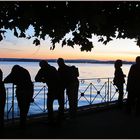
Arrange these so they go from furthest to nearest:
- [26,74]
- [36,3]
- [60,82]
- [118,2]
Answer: [60,82]
[26,74]
[118,2]
[36,3]


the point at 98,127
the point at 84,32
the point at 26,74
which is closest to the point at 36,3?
the point at 84,32

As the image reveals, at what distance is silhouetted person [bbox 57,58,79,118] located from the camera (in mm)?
10398

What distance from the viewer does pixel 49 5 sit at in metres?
6.98

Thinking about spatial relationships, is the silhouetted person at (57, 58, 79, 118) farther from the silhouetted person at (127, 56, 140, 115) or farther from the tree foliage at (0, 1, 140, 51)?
the tree foliage at (0, 1, 140, 51)

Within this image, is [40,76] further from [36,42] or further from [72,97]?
[36,42]

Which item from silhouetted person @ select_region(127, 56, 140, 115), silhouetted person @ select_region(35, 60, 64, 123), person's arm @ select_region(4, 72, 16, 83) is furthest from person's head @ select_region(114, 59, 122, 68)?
person's arm @ select_region(4, 72, 16, 83)

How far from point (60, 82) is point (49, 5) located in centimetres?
344

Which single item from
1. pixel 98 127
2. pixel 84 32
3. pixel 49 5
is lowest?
pixel 98 127

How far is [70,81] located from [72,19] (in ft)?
12.2

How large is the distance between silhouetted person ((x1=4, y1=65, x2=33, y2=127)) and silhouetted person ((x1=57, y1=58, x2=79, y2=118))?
1.10 meters

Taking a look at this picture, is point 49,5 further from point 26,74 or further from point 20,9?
point 26,74

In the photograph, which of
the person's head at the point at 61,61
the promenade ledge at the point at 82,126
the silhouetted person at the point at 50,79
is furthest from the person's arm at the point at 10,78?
the person's head at the point at 61,61

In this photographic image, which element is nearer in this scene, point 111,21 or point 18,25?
point 18,25

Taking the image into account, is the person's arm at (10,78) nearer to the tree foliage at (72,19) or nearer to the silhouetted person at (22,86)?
the silhouetted person at (22,86)
